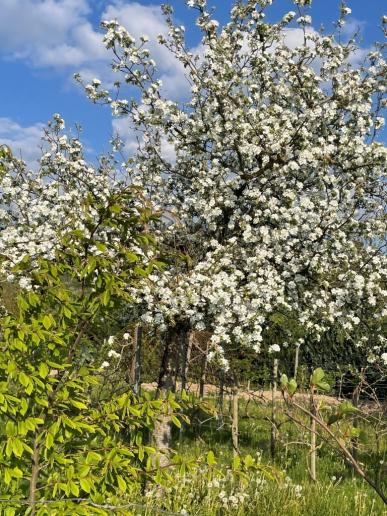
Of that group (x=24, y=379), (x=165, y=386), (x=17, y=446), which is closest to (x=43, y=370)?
(x=24, y=379)

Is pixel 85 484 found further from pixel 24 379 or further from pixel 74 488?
pixel 24 379

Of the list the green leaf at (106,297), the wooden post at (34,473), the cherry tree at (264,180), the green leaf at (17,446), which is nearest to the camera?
the green leaf at (17,446)

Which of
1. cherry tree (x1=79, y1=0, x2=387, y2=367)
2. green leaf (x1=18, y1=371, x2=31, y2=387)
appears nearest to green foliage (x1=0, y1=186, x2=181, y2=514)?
green leaf (x1=18, y1=371, x2=31, y2=387)

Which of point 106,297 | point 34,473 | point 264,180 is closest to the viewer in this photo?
point 106,297

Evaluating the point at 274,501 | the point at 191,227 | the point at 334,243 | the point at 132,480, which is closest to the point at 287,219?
the point at 334,243

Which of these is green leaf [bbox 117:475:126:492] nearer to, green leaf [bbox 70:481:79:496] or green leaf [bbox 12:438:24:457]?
green leaf [bbox 70:481:79:496]

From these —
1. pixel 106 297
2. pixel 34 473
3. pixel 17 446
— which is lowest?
pixel 34 473

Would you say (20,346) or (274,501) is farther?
(274,501)

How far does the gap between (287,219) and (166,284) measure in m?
1.79

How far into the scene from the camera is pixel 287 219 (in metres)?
7.93

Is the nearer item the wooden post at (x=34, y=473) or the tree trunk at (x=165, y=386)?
the wooden post at (x=34, y=473)

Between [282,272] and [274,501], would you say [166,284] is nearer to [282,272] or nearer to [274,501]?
[282,272]

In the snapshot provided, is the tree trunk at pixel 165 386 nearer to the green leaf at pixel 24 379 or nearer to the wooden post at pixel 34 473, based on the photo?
the wooden post at pixel 34 473

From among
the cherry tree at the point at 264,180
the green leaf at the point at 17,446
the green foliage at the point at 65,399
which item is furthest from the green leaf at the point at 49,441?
the cherry tree at the point at 264,180
